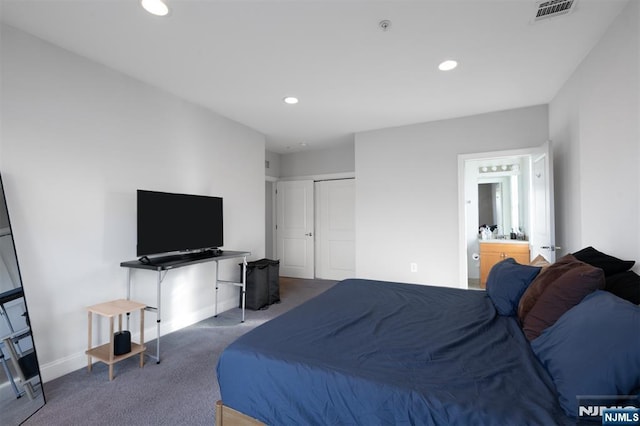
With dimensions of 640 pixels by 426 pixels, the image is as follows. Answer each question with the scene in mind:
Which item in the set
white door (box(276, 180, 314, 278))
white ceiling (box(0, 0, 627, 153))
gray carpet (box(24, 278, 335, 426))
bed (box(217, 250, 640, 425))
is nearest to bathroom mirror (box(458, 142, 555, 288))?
white ceiling (box(0, 0, 627, 153))

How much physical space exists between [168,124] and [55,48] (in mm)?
1049

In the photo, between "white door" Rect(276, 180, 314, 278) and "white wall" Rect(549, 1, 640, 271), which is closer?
"white wall" Rect(549, 1, 640, 271)

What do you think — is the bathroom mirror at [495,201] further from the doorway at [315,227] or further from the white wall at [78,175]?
the white wall at [78,175]

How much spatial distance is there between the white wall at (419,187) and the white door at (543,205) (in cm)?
55

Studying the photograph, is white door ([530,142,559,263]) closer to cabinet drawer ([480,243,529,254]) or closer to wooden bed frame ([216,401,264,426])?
cabinet drawer ([480,243,529,254])

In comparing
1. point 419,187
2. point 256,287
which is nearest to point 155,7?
point 256,287

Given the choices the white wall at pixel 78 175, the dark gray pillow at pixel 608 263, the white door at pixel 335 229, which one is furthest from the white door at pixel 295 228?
the dark gray pillow at pixel 608 263

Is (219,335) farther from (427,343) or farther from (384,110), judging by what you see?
(384,110)

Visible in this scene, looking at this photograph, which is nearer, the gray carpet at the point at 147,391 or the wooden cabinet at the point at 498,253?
the gray carpet at the point at 147,391

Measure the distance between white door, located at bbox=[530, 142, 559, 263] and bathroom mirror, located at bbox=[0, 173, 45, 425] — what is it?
4515 millimetres

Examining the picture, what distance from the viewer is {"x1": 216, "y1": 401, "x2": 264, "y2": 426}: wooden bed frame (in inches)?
52.5

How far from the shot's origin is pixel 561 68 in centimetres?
271

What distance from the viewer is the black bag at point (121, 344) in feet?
7.75

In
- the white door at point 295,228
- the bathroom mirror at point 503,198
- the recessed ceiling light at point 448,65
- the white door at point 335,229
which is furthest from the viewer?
the white door at point 295,228
